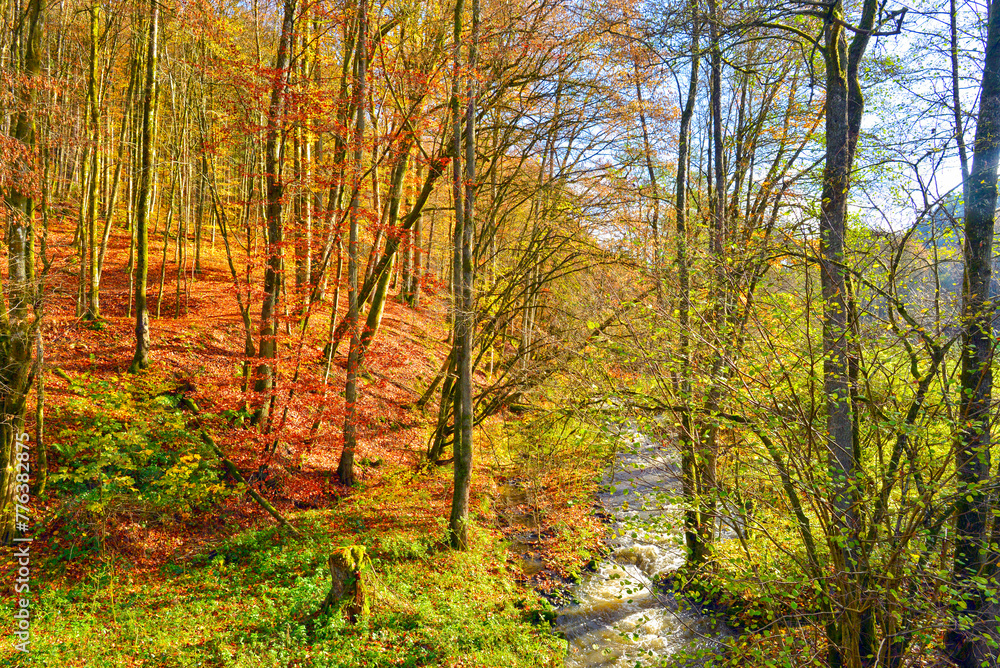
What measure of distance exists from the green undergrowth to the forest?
1.9 inches

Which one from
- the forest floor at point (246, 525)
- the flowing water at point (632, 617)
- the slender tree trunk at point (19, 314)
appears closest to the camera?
the forest floor at point (246, 525)

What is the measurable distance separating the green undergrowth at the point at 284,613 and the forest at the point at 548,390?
1.9 inches

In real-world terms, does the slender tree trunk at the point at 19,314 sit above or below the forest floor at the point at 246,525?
above

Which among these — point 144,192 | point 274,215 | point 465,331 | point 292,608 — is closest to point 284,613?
point 292,608

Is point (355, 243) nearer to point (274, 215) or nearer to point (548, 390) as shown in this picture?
point (274, 215)

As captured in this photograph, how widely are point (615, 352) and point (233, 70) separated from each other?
27.6ft

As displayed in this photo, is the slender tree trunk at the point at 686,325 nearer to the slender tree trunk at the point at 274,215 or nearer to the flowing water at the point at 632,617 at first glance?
the flowing water at the point at 632,617

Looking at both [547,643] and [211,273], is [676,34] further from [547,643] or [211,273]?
[211,273]

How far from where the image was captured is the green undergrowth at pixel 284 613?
5.62 m

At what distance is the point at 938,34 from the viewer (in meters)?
6.06

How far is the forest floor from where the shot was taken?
6.10 m

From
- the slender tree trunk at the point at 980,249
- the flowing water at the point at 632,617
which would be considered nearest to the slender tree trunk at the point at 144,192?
the flowing water at the point at 632,617

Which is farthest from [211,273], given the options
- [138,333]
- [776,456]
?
[776,456]

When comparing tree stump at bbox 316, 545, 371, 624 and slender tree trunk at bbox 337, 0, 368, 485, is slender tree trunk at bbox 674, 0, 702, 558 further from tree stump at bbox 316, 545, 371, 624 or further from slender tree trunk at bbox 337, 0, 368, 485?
slender tree trunk at bbox 337, 0, 368, 485
